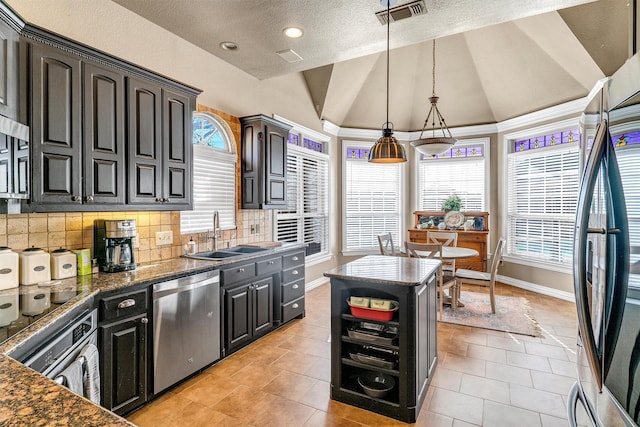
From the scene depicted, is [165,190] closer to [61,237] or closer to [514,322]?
[61,237]

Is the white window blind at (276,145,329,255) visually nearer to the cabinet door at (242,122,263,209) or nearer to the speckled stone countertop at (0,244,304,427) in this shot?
the cabinet door at (242,122,263,209)

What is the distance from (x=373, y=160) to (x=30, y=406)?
2.72 metres

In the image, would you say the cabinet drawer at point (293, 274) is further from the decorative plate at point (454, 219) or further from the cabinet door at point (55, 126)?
the decorative plate at point (454, 219)

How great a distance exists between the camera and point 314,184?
5.93 meters

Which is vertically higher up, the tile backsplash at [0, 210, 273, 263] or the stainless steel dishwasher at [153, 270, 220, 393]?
the tile backsplash at [0, 210, 273, 263]

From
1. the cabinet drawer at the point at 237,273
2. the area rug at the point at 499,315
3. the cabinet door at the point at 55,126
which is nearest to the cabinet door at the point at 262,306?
the cabinet drawer at the point at 237,273

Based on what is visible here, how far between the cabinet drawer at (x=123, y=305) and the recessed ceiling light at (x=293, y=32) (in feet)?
8.72

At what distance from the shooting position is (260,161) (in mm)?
4086

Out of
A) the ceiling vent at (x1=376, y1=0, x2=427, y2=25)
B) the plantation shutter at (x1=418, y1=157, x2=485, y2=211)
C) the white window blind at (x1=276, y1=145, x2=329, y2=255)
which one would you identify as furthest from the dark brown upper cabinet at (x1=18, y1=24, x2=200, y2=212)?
the plantation shutter at (x1=418, y1=157, x2=485, y2=211)

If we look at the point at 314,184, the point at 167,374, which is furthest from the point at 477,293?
the point at 167,374

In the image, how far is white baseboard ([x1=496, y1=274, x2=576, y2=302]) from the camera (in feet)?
17.1

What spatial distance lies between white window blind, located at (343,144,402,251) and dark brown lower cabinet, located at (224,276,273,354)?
10.3 ft

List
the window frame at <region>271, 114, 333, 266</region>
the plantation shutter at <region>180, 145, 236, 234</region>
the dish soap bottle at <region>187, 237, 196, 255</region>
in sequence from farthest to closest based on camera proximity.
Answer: the window frame at <region>271, 114, 333, 266</region>, the plantation shutter at <region>180, 145, 236, 234</region>, the dish soap bottle at <region>187, 237, 196, 255</region>

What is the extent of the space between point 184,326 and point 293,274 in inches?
65.1
